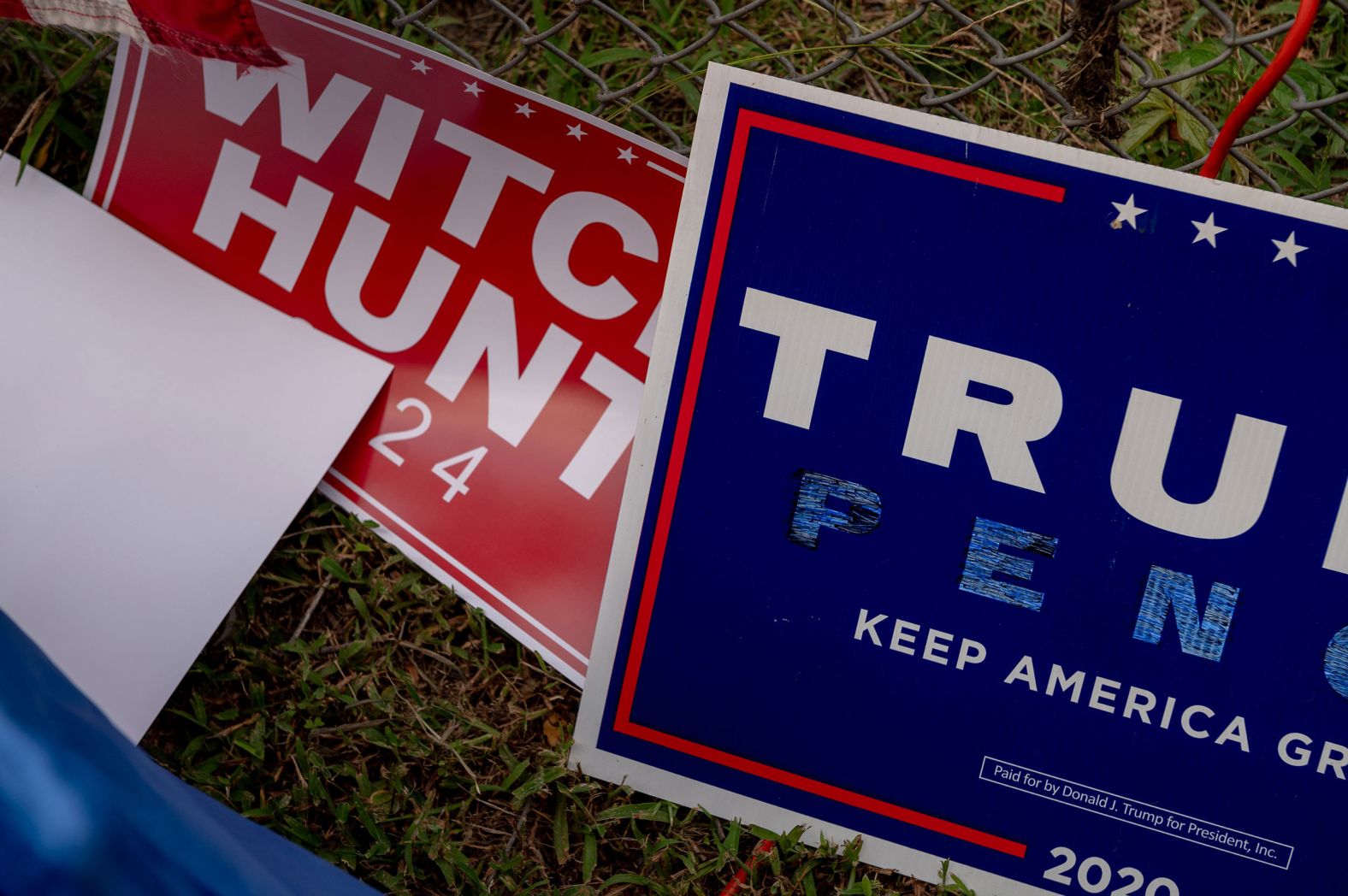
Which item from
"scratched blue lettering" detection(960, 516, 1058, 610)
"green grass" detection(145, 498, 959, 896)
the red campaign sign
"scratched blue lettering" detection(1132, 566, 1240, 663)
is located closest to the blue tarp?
"green grass" detection(145, 498, 959, 896)

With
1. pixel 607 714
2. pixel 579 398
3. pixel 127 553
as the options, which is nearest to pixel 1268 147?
pixel 579 398

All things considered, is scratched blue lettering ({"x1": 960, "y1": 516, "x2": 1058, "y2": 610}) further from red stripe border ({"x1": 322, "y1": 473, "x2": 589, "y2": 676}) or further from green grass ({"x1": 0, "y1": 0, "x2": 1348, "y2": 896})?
red stripe border ({"x1": 322, "y1": 473, "x2": 589, "y2": 676})

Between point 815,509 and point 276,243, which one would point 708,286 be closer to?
point 815,509

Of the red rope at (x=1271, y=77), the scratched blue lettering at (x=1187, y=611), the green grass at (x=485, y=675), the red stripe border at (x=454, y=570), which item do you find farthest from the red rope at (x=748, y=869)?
the red rope at (x=1271, y=77)

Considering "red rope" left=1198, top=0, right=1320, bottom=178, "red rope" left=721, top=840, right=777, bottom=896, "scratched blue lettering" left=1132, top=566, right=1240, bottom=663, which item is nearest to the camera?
"red rope" left=1198, top=0, right=1320, bottom=178

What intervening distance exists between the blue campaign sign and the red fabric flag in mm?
401

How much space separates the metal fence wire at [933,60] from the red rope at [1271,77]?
23cm

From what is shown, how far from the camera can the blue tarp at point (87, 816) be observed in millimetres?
635

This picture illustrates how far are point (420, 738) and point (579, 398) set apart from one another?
38 cm

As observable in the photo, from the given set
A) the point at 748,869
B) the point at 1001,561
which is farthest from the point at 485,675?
the point at 1001,561

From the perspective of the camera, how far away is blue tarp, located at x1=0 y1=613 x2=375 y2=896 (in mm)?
635

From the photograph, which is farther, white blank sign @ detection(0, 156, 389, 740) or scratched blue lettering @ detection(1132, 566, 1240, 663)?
white blank sign @ detection(0, 156, 389, 740)

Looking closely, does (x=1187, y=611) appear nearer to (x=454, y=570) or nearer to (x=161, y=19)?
(x=454, y=570)

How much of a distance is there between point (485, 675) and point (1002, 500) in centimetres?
55
